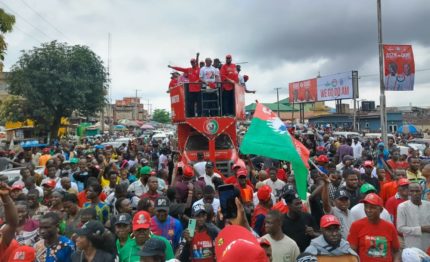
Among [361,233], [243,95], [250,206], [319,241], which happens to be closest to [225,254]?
[319,241]

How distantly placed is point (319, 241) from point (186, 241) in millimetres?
1330

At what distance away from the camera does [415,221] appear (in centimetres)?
484

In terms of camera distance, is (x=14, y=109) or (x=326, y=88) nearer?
(x=14, y=109)

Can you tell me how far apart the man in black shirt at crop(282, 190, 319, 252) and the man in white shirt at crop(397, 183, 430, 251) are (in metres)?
1.02

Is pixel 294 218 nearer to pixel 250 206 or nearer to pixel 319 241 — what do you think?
pixel 319 241

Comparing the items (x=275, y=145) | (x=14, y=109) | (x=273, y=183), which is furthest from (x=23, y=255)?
(x=14, y=109)

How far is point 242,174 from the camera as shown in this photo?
7.23m

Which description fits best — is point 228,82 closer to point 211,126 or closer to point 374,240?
point 211,126

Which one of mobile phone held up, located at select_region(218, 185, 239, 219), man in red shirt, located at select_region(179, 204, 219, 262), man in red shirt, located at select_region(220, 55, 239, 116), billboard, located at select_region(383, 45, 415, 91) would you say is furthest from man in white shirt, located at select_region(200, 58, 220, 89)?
man in red shirt, located at select_region(179, 204, 219, 262)

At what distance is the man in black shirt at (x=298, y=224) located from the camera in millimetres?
4668

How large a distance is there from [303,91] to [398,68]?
3259 cm

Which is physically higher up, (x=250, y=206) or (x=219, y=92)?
(x=219, y=92)

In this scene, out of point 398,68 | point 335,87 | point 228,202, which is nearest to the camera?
point 228,202

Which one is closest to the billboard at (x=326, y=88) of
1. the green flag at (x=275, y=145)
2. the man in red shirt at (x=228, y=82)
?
the man in red shirt at (x=228, y=82)
